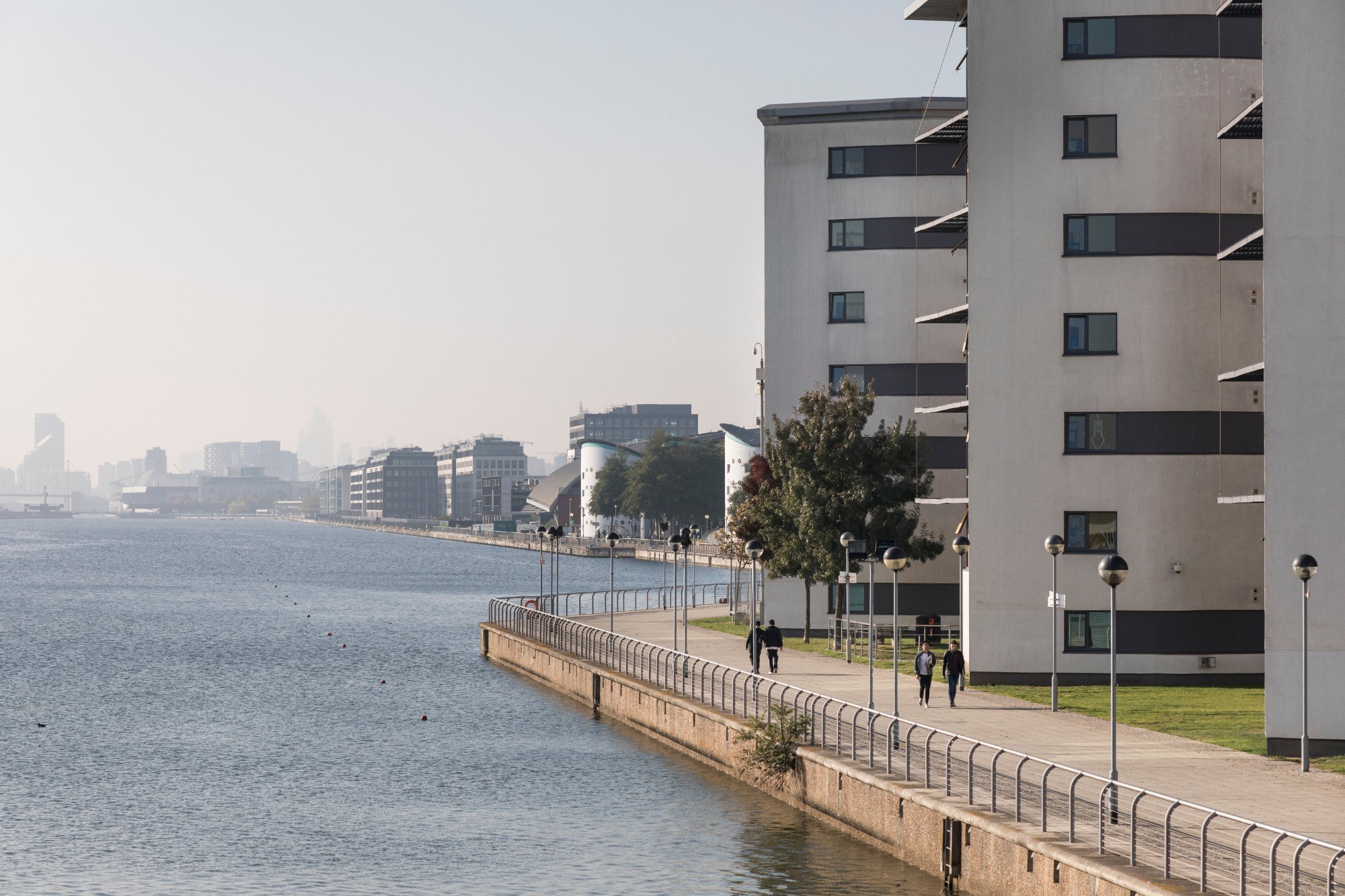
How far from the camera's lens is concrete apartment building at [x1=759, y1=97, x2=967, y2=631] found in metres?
61.8

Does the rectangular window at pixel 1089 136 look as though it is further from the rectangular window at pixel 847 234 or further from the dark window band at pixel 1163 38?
the rectangular window at pixel 847 234

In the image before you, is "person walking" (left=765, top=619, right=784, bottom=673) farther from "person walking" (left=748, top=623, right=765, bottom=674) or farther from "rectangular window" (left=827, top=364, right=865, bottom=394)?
"rectangular window" (left=827, top=364, right=865, bottom=394)

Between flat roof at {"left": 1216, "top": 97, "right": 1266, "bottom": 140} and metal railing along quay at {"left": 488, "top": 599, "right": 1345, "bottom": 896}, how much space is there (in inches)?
603

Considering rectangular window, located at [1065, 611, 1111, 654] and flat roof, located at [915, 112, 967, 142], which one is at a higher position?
flat roof, located at [915, 112, 967, 142]

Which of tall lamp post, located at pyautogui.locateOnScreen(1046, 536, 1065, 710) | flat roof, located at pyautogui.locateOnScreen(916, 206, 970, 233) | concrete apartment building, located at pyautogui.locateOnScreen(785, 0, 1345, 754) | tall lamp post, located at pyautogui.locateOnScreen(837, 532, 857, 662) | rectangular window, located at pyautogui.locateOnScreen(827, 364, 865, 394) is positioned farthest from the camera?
rectangular window, located at pyautogui.locateOnScreen(827, 364, 865, 394)

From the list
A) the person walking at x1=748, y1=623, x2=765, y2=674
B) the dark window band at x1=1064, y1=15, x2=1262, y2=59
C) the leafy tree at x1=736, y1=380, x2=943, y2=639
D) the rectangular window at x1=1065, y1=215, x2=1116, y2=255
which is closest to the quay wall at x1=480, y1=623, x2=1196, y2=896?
the person walking at x1=748, y1=623, x2=765, y2=674

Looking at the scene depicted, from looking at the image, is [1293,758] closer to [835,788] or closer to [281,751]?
[835,788]

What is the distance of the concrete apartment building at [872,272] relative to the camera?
6178 centimetres

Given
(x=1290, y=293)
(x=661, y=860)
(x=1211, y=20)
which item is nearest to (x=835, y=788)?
(x=661, y=860)

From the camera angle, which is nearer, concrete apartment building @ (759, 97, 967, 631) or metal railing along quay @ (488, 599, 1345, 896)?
metal railing along quay @ (488, 599, 1345, 896)

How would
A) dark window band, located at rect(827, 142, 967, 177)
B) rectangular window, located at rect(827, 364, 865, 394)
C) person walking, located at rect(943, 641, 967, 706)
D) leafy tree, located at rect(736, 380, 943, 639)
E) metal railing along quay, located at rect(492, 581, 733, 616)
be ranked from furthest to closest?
metal railing along quay, located at rect(492, 581, 733, 616), rectangular window, located at rect(827, 364, 865, 394), dark window band, located at rect(827, 142, 967, 177), leafy tree, located at rect(736, 380, 943, 639), person walking, located at rect(943, 641, 967, 706)

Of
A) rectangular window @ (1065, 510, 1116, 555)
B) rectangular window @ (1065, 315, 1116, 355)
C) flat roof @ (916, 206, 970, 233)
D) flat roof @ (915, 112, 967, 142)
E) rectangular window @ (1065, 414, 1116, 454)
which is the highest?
flat roof @ (915, 112, 967, 142)

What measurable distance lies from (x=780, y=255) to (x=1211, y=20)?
22.0 meters

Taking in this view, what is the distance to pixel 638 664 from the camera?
4934 centimetres
